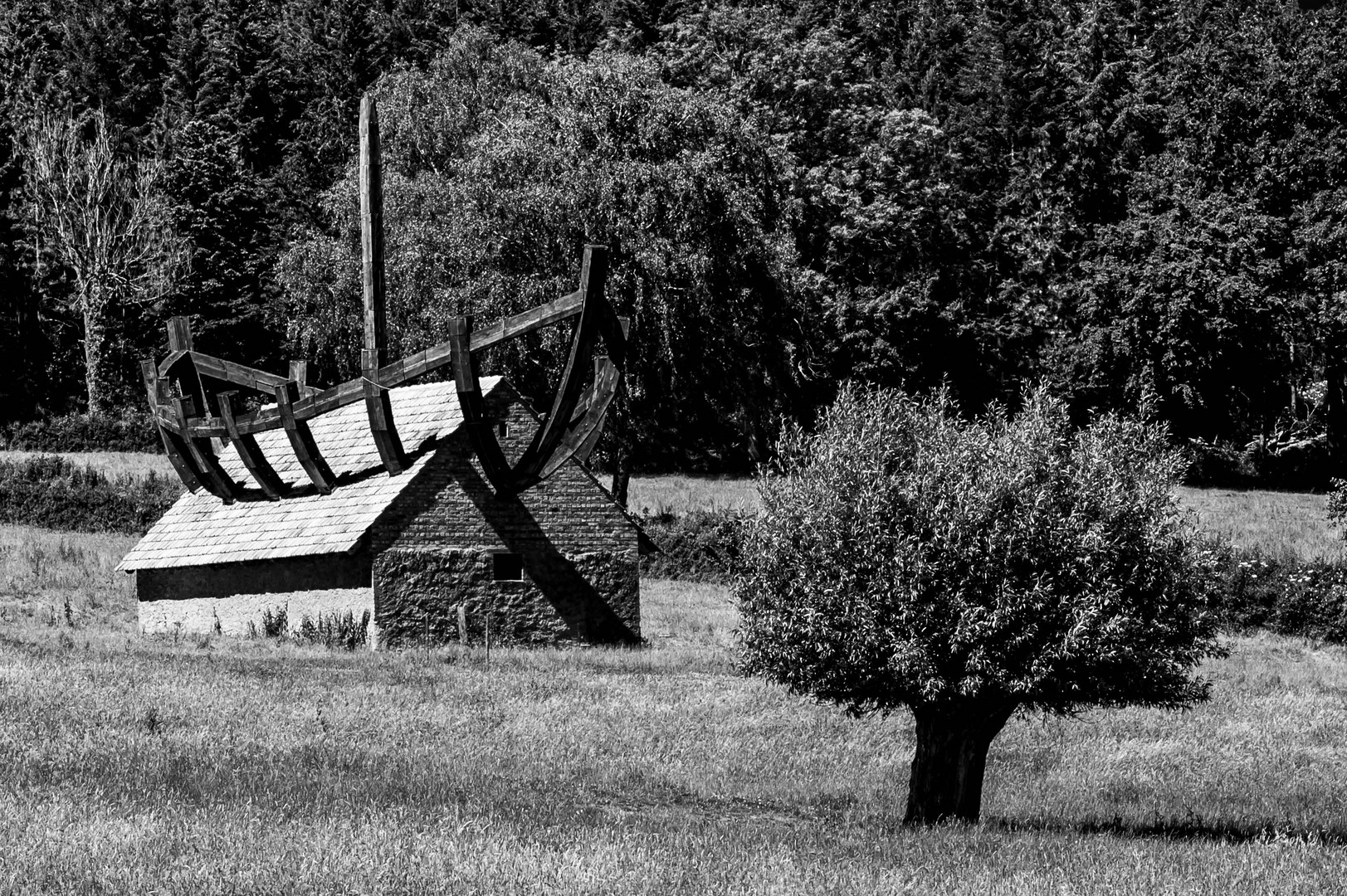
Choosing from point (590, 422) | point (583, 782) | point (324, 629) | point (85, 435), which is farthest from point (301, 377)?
point (85, 435)

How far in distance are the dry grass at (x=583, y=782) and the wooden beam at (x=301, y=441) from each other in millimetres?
3870

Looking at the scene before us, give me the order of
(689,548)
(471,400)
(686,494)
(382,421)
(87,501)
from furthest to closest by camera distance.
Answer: (686,494) → (87,501) → (689,548) → (382,421) → (471,400)

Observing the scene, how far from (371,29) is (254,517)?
209 ft

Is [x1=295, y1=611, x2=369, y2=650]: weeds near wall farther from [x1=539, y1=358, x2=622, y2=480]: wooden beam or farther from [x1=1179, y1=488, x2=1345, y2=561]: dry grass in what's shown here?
[x1=1179, y1=488, x2=1345, y2=561]: dry grass

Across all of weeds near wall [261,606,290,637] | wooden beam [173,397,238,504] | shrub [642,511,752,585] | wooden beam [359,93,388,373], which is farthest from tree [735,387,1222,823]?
shrub [642,511,752,585]

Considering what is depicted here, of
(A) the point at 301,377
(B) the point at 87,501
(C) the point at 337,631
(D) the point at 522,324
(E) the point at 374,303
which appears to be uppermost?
(E) the point at 374,303

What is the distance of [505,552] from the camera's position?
35406 millimetres

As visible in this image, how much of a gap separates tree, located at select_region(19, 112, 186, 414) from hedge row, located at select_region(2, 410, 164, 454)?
488 cm

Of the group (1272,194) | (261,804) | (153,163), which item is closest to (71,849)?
(261,804)

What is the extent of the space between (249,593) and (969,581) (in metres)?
22.6

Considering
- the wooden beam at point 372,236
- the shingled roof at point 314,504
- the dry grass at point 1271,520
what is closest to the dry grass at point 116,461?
the shingled roof at point 314,504

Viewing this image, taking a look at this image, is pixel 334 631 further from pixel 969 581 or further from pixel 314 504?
pixel 969 581

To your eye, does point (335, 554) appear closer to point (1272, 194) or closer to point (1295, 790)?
point (1295, 790)

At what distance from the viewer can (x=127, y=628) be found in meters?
38.4
